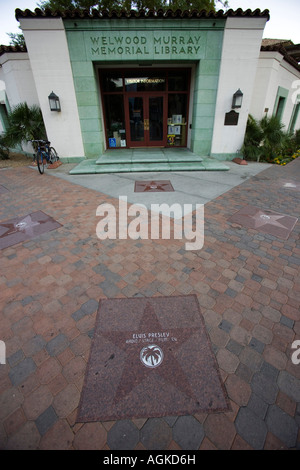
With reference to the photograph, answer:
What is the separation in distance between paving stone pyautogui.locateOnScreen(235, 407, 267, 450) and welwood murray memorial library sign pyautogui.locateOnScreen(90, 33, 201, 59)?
1065 centimetres

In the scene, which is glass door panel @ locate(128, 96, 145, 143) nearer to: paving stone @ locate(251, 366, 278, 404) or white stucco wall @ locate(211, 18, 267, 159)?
white stucco wall @ locate(211, 18, 267, 159)

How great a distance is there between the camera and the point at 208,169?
8.52m

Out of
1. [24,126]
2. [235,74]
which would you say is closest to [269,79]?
[235,74]

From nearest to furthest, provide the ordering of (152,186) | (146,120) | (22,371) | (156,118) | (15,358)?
(22,371)
(15,358)
(152,186)
(146,120)
(156,118)

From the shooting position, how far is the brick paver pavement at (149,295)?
170 centimetres

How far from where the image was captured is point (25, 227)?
4691 mm

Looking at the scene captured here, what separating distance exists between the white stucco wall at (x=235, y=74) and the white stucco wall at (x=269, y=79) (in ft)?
3.88

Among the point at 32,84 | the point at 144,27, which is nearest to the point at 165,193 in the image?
the point at 144,27

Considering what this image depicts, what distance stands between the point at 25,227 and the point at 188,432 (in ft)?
14.8

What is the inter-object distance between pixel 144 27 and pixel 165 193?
6642mm

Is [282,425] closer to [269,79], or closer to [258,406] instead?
[258,406]

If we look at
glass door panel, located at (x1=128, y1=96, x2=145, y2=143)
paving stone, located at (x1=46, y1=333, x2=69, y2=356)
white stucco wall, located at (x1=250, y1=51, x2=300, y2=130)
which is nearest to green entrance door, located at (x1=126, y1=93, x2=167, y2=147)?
glass door panel, located at (x1=128, y1=96, x2=145, y2=143)
